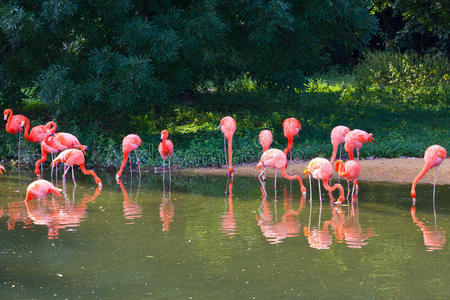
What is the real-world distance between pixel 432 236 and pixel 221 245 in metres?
2.23

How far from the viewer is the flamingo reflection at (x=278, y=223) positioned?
295 inches

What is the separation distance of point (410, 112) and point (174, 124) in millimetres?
6088

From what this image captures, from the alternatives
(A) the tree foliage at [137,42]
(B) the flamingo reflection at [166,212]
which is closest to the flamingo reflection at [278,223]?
(B) the flamingo reflection at [166,212]

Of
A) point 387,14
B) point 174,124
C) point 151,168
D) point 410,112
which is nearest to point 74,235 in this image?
point 151,168

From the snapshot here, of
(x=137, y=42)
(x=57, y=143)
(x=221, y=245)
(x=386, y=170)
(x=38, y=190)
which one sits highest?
(x=137, y=42)

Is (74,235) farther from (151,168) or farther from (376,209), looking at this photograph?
(151,168)

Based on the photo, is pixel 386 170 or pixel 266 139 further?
pixel 386 170

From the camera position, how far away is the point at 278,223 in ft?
26.6

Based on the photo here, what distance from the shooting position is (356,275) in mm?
5934

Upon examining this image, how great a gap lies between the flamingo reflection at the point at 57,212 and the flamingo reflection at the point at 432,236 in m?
3.78

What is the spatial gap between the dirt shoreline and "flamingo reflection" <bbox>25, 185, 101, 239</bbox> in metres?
2.86

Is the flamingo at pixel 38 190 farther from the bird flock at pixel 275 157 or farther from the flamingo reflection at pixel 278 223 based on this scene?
the flamingo reflection at pixel 278 223

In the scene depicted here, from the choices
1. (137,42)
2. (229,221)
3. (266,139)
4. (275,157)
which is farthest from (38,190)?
(137,42)

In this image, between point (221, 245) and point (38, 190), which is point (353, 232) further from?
point (38, 190)
